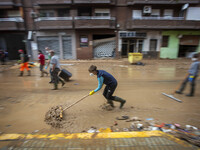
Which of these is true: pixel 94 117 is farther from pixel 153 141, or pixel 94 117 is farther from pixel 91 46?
pixel 91 46

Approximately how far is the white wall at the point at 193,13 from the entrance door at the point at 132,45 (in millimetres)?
5943

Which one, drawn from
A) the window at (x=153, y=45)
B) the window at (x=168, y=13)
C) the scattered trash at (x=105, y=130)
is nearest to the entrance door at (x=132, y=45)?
the window at (x=153, y=45)

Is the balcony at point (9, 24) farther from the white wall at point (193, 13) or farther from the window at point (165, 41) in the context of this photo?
the white wall at point (193, 13)

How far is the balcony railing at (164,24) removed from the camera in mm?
14195

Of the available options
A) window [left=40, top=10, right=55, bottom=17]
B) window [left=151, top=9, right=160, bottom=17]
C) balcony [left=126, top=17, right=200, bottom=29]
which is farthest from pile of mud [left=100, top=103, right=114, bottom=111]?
window [left=151, top=9, right=160, bottom=17]

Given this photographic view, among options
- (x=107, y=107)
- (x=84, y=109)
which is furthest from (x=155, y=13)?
(x=84, y=109)

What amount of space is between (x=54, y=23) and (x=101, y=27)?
17.3ft

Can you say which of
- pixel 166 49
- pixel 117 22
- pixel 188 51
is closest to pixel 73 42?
pixel 117 22

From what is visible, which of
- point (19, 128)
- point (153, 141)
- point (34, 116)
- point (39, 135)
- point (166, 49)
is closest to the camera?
point (153, 141)

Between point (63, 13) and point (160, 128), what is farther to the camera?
point (63, 13)

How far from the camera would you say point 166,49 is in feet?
50.4

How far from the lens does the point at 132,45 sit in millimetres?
15609

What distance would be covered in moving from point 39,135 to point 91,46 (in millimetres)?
13452

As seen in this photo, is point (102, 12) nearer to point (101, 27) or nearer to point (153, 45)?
point (101, 27)
